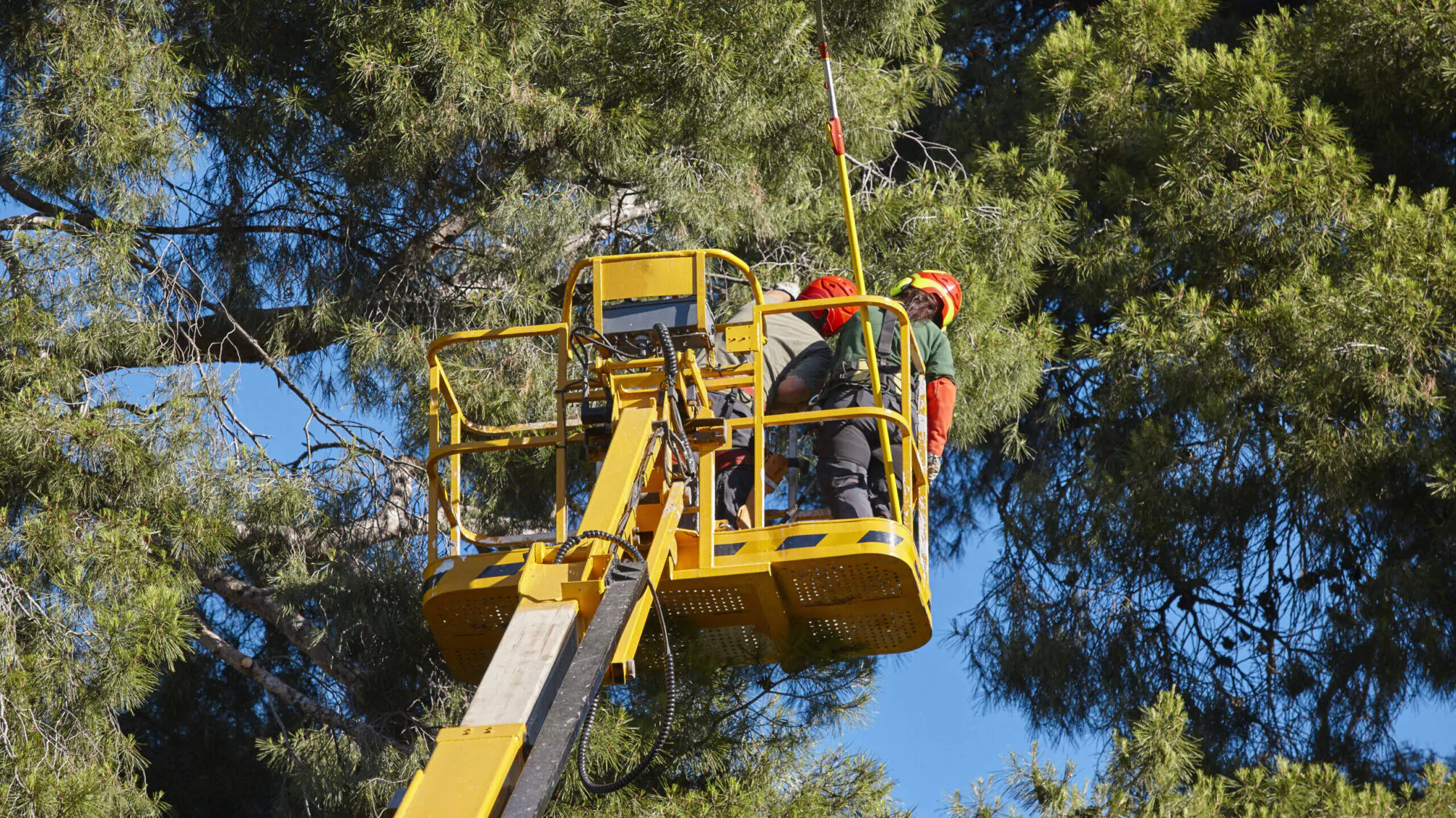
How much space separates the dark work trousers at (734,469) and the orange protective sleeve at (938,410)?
2.30 feet

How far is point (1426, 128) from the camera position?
1009 centimetres

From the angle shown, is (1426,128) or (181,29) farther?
(1426,128)

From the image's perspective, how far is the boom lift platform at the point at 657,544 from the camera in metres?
4.57

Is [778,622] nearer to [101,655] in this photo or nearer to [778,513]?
[778,513]

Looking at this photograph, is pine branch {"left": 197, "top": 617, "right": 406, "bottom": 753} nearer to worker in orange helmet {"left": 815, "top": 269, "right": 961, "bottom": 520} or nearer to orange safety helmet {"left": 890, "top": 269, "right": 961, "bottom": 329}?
worker in orange helmet {"left": 815, "top": 269, "right": 961, "bottom": 520}

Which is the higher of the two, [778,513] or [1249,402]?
[1249,402]

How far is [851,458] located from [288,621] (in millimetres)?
3083

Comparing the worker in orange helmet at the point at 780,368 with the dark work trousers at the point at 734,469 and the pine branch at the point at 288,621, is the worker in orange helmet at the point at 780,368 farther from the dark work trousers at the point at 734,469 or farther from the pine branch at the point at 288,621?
the pine branch at the point at 288,621

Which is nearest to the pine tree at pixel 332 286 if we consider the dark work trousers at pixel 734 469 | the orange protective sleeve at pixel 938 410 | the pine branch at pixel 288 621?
the pine branch at pixel 288 621

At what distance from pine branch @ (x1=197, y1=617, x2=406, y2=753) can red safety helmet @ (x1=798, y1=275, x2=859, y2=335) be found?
8.54ft

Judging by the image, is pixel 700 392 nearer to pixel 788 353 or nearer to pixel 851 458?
pixel 851 458

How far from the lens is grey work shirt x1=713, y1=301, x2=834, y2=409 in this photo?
22.1ft

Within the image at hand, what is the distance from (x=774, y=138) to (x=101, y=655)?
4.10 m

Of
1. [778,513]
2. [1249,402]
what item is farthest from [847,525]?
[1249,402]
